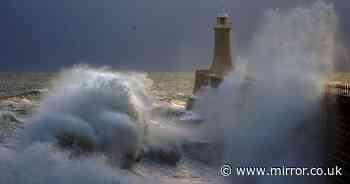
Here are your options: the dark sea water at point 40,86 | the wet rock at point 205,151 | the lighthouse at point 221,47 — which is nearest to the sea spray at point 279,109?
the wet rock at point 205,151

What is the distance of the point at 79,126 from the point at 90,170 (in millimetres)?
3199

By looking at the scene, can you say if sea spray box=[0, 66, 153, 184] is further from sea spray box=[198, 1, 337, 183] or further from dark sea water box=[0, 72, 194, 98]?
dark sea water box=[0, 72, 194, 98]

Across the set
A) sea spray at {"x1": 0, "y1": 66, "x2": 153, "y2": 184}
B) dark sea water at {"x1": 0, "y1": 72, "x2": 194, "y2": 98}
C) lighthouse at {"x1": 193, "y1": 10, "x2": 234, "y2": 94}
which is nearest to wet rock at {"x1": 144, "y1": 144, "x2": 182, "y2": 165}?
sea spray at {"x1": 0, "y1": 66, "x2": 153, "y2": 184}

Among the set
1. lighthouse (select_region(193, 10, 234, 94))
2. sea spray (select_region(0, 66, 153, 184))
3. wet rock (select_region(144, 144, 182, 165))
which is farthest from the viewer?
lighthouse (select_region(193, 10, 234, 94))

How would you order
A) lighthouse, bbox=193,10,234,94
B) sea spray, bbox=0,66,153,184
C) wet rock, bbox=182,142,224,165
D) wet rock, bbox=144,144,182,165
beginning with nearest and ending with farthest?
sea spray, bbox=0,66,153,184 → wet rock, bbox=144,144,182,165 → wet rock, bbox=182,142,224,165 → lighthouse, bbox=193,10,234,94

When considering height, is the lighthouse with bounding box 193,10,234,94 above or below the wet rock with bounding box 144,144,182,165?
above

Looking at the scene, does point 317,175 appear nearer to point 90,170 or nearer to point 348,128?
point 348,128

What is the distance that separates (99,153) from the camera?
12867 millimetres

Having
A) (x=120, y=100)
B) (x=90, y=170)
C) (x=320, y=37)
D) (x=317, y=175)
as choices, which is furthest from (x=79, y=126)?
(x=320, y=37)

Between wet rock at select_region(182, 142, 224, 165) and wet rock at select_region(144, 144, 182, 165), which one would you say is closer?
wet rock at select_region(144, 144, 182, 165)

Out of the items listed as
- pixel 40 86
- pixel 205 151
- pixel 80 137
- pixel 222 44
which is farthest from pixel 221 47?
pixel 40 86

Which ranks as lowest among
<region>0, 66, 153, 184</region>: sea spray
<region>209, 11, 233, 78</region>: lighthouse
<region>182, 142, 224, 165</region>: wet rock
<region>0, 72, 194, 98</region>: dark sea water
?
Answer: <region>0, 72, 194, 98</region>: dark sea water

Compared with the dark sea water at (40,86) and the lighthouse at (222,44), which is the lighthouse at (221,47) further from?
the dark sea water at (40,86)

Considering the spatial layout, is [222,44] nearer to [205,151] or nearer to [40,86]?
[205,151]
